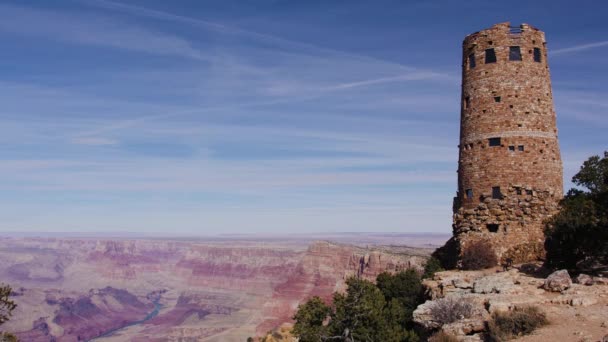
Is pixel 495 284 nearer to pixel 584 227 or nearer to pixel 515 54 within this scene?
pixel 584 227

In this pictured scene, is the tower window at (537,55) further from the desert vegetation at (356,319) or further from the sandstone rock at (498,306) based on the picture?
the sandstone rock at (498,306)

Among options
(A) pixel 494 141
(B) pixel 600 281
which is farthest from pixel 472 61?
(B) pixel 600 281

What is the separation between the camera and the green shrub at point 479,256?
28.0m

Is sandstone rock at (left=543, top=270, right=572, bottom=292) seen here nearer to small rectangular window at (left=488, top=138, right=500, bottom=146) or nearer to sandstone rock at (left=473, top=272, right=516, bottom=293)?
sandstone rock at (left=473, top=272, right=516, bottom=293)

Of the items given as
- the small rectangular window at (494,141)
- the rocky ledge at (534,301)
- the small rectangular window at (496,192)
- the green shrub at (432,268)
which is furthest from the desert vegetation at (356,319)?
the small rectangular window at (494,141)

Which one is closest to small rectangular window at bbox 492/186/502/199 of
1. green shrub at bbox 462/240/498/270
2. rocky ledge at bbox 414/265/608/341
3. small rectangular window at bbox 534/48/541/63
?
green shrub at bbox 462/240/498/270

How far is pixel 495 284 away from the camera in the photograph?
22875 millimetres

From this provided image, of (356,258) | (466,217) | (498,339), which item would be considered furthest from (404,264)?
(498,339)

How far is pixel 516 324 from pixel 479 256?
10.8 metres

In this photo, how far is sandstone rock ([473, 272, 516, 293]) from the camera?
22003 mm

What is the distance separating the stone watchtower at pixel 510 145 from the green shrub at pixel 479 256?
0.43 meters

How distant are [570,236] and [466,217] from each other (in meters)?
6.71

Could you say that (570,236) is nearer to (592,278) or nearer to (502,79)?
(592,278)

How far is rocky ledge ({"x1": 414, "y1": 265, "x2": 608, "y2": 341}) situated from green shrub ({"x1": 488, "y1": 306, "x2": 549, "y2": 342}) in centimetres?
34
